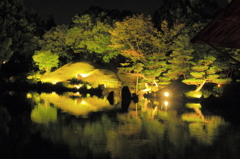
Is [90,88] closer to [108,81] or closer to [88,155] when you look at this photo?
[108,81]

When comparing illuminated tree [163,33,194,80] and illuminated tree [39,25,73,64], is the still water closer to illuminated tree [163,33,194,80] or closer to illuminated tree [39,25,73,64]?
illuminated tree [163,33,194,80]

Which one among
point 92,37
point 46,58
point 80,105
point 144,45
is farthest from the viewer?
point 46,58

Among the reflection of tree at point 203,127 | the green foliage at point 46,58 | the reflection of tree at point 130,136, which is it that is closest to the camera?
the reflection of tree at point 130,136

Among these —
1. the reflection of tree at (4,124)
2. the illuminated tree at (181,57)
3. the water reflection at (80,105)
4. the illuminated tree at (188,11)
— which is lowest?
the reflection of tree at (4,124)

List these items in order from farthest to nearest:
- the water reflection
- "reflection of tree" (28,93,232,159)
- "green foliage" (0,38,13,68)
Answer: "green foliage" (0,38,13,68) → the water reflection → "reflection of tree" (28,93,232,159)

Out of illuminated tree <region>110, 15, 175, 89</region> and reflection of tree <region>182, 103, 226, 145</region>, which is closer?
reflection of tree <region>182, 103, 226, 145</region>

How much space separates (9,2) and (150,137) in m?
37.1

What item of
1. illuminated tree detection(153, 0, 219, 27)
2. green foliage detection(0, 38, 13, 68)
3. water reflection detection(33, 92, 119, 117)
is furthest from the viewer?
illuminated tree detection(153, 0, 219, 27)

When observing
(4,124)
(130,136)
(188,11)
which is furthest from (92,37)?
(130,136)

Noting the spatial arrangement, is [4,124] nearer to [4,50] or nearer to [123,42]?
[123,42]

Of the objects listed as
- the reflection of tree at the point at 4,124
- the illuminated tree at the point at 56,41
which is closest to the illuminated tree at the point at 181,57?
the reflection of tree at the point at 4,124

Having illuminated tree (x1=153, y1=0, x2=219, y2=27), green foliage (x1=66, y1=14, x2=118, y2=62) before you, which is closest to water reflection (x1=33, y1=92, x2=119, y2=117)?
green foliage (x1=66, y1=14, x2=118, y2=62)

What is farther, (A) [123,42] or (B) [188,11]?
(B) [188,11]

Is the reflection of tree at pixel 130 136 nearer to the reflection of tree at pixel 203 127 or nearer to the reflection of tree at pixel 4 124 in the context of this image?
the reflection of tree at pixel 203 127
